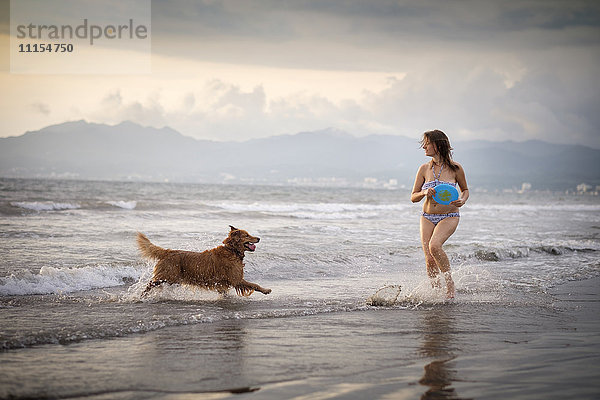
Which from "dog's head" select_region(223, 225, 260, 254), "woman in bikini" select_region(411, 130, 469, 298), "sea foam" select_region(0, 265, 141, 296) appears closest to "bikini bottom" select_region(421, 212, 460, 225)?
"woman in bikini" select_region(411, 130, 469, 298)

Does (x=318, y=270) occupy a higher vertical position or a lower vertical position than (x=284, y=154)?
lower

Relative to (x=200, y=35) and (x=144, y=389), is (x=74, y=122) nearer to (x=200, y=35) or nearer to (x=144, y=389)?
(x=200, y=35)

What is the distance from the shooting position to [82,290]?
8.17 meters

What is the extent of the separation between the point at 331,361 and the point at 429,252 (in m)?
3.46

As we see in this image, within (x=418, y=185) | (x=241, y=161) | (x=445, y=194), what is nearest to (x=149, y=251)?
(x=418, y=185)

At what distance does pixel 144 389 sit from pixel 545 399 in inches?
104

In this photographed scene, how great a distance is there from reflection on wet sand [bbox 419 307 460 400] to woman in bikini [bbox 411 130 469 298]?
78cm

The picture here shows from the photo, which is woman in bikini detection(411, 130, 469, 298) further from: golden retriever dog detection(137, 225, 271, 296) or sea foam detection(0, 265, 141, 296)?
sea foam detection(0, 265, 141, 296)

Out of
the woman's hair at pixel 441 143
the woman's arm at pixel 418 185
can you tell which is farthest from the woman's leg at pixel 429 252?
the woman's hair at pixel 441 143

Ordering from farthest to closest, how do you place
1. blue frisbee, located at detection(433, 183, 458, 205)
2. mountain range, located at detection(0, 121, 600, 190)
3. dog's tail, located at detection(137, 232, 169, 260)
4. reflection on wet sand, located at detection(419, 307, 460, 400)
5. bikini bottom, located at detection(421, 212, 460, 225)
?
1. mountain range, located at detection(0, 121, 600, 190)
2. dog's tail, located at detection(137, 232, 169, 260)
3. bikini bottom, located at detection(421, 212, 460, 225)
4. blue frisbee, located at detection(433, 183, 458, 205)
5. reflection on wet sand, located at detection(419, 307, 460, 400)

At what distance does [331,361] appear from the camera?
14.4ft

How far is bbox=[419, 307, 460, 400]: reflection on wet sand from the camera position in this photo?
11.9 feet

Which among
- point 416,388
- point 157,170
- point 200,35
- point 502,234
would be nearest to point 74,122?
point 157,170

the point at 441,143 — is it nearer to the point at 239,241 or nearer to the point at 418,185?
the point at 418,185
